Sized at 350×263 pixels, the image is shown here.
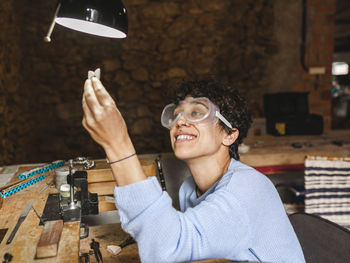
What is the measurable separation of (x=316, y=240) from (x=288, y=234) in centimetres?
26

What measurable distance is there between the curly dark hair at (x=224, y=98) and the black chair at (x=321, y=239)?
1.58ft

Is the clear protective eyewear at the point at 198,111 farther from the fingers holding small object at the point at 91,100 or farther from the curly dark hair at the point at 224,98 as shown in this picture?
the fingers holding small object at the point at 91,100

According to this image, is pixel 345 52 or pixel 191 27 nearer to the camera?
pixel 191 27

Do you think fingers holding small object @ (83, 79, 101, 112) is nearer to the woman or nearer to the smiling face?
the woman

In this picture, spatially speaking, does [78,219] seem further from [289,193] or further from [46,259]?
[289,193]

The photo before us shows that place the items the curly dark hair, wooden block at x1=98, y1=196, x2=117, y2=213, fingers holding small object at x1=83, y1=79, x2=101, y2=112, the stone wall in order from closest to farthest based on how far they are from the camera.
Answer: fingers holding small object at x1=83, y1=79, x2=101, y2=112
the curly dark hair
wooden block at x1=98, y1=196, x2=117, y2=213
the stone wall

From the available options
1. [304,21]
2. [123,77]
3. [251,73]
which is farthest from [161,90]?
[304,21]

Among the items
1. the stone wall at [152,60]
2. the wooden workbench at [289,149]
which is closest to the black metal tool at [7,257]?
the wooden workbench at [289,149]

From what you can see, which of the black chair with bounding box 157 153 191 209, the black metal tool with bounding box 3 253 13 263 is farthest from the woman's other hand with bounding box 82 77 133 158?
the black chair with bounding box 157 153 191 209

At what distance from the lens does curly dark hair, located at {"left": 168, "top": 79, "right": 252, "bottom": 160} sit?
1499 mm

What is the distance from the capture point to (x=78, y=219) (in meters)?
1.25

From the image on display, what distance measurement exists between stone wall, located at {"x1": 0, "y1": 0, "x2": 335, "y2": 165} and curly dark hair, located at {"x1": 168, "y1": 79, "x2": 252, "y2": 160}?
3227mm

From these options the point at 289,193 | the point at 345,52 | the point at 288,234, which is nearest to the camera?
the point at 288,234

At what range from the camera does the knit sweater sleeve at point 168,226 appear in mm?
868
